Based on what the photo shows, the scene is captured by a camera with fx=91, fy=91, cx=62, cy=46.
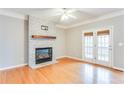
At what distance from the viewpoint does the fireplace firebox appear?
14.8 ft

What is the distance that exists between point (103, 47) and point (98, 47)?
0.28 meters

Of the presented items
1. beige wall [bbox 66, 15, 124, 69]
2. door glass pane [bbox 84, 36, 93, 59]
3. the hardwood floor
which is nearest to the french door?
door glass pane [bbox 84, 36, 93, 59]

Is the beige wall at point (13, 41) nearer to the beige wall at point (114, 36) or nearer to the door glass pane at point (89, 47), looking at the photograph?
the beige wall at point (114, 36)

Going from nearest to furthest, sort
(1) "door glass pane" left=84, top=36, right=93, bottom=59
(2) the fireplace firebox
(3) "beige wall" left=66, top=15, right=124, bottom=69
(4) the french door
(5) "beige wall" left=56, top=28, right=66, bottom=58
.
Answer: (3) "beige wall" left=66, top=15, right=124, bottom=69
(4) the french door
(2) the fireplace firebox
(1) "door glass pane" left=84, top=36, right=93, bottom=59
(5) "beige wall" left=56, top=28, right=66, bottom=58

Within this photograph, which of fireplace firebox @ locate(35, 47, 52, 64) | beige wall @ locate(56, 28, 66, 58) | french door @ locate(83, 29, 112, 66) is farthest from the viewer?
beige wall @ locate(56, 28, 66, 58)

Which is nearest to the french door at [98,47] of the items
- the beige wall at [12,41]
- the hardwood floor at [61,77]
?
the hardwood floor at [61,77]

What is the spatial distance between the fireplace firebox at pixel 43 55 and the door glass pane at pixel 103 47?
8.67 feet

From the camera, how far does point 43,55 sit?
480cm

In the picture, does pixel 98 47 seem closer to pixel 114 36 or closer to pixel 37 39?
pixel 114 36

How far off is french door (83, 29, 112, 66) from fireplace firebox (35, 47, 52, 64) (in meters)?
2.11

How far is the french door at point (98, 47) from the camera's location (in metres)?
4.20

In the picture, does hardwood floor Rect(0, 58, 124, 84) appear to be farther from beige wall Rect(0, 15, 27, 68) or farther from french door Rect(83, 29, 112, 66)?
french door Rect(83, 29, 112, 66)

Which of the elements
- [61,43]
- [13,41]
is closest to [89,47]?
[61,43]
